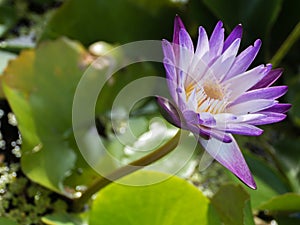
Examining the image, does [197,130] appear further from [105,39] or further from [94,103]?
[105,39]

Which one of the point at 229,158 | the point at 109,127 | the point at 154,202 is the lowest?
the point at 109,127

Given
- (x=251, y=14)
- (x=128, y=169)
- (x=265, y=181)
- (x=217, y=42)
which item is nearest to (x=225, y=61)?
(x=217, y=42)

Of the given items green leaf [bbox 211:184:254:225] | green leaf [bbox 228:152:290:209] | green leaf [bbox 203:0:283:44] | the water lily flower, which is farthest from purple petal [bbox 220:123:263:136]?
green leaf [bbox 203:0:283:44]

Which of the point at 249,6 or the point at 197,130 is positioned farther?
the point at 249,6

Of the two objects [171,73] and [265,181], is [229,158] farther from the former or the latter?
[265,181]

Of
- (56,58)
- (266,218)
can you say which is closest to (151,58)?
(56,58)

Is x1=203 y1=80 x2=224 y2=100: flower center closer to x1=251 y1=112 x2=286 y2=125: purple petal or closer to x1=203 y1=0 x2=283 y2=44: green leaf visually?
x1=251 y1=112 x2=286 y2=125: purple petal
